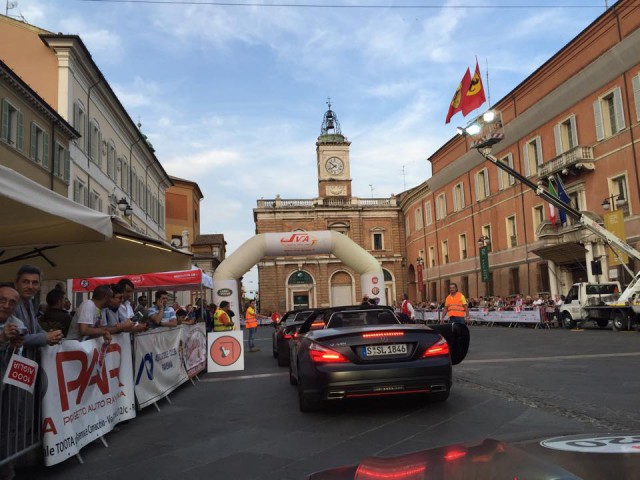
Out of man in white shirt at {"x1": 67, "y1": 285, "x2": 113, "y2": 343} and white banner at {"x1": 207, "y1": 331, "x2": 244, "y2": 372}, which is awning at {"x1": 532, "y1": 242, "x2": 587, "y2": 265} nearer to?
white banner at {"x1": 207, "y1": 331, "x2": 244, "y2": 372}

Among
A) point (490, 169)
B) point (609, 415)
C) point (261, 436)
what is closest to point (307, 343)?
point (261, 436)

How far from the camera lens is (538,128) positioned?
35.2 metres

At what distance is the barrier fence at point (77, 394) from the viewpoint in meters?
4.32

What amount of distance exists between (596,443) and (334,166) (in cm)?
7097

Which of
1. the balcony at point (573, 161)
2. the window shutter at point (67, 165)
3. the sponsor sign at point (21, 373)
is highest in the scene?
the balcony at point (573, 161)

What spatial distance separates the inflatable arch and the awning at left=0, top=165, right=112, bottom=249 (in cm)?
1639

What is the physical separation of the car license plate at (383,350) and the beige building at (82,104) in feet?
46.4

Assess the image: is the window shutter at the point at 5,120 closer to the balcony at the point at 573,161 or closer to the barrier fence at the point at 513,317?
the barrier fence at the point at 513,317

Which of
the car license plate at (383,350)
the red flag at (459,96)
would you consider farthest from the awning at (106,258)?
the red flag at (459,96)

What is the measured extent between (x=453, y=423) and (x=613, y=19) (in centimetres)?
2926

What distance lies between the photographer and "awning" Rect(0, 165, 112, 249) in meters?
4.82

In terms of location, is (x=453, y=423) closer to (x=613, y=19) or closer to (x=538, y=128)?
(x=613, y=19)

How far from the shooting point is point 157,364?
8.05 meters

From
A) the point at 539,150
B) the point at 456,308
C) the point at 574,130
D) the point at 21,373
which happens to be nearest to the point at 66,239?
the point at 21,373
